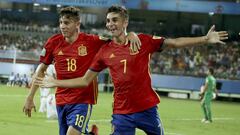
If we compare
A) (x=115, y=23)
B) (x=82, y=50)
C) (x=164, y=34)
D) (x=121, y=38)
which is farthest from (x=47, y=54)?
(x=164, y=34)

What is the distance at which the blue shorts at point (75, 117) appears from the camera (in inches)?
383

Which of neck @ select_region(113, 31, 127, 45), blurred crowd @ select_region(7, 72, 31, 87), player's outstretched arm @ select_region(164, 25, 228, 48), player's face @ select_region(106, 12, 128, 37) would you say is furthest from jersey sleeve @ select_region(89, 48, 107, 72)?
blurred crowd @ select_region(7, 72, 31, 87)

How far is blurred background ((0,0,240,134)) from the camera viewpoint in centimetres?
4428

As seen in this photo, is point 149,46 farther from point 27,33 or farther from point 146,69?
point 27,33

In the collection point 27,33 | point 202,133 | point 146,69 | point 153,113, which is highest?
point 146,69

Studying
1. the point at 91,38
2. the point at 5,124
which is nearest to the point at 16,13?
the point at 5,124

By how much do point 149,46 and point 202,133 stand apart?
10471mm

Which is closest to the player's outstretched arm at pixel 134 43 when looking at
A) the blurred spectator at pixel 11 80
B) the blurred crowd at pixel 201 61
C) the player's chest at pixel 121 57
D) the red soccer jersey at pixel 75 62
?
the player's chest at pixel 121 57

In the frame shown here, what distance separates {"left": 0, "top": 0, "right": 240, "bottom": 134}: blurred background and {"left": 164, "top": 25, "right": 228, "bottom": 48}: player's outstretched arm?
34.7m

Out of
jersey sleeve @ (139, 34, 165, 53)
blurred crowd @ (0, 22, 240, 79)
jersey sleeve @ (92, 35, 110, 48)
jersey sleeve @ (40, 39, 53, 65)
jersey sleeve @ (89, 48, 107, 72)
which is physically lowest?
blurred crowd @ (0, 22, 240, 79)

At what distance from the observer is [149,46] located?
8578 millimetres

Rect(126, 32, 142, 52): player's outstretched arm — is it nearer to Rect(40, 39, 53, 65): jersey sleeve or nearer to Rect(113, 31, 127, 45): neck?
Rect(113, 31, 127, 45): neck

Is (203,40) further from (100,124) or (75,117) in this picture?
(100,124)

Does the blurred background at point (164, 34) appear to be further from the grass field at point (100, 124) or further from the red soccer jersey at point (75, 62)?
the red soccer jersey at point (75, 62)
